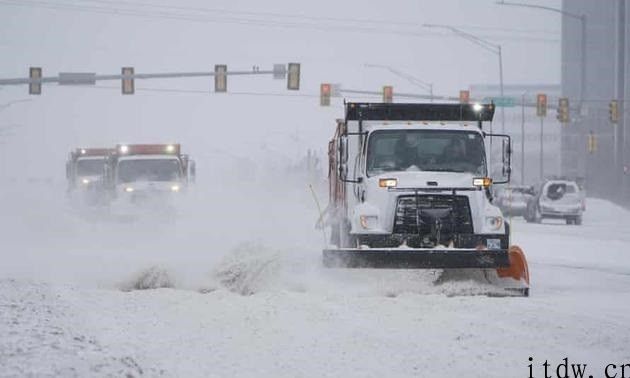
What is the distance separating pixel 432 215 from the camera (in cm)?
1462

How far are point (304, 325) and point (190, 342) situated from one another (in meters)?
1.57

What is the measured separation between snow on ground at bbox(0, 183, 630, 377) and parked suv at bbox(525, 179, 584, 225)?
2130 centimetres

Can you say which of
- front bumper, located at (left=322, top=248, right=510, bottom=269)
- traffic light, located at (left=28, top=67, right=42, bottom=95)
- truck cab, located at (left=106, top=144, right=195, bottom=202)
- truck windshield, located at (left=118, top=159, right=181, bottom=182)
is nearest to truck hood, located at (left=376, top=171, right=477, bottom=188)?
front bumper, located at (left=322, top=248, right=510, bottom=269)

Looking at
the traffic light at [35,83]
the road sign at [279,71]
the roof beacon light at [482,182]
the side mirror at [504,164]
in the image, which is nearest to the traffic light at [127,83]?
the traffic light at [35,83]

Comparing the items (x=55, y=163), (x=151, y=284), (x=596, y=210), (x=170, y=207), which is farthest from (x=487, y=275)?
(x=55, y=163)

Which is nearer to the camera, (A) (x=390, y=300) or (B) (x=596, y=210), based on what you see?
(A) (x=390, y=300)

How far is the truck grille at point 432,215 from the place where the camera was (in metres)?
14.6

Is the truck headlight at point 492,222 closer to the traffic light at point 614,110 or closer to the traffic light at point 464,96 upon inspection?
the traffic light at point 464,96

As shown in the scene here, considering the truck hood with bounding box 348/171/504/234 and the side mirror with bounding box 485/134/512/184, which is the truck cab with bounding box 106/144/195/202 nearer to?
the side mirror with bounding box 485/134/512/184

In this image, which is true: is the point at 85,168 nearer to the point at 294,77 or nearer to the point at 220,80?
the point at 220,80

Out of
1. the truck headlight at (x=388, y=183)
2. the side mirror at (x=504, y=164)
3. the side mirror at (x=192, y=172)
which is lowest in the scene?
the side mirror at (x=192, y=172)

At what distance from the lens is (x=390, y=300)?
13.3 metres

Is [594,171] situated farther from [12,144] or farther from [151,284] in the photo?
[151,284]

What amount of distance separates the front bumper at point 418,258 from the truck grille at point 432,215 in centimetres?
57
